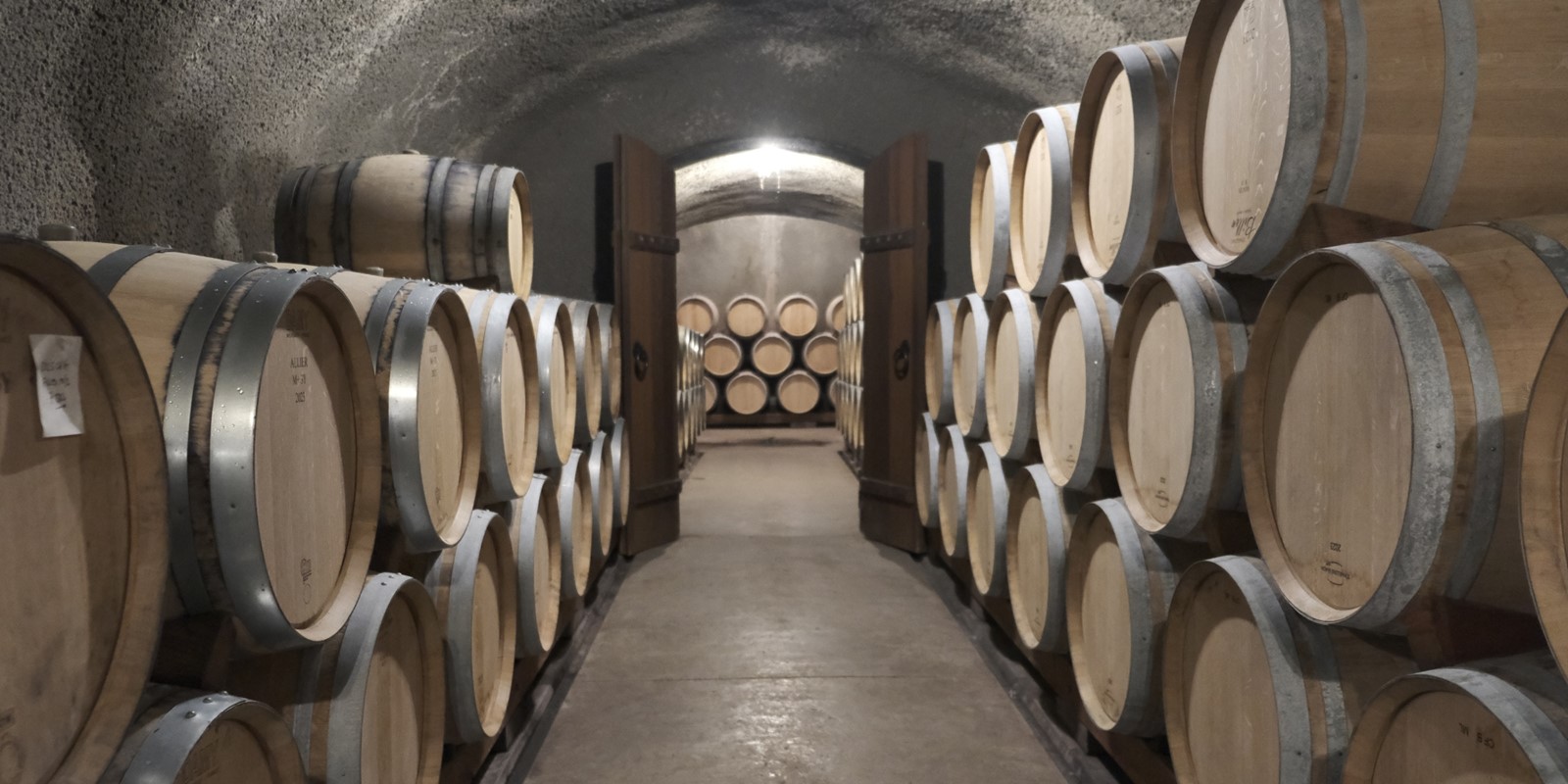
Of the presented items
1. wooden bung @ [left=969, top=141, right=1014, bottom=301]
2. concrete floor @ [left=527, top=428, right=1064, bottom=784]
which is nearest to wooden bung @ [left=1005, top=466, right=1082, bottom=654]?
concrete floor @ [left=527, top=428, right=1064, bottom=784]

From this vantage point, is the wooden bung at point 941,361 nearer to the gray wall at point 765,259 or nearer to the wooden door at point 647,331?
the wooden door at point 647,331

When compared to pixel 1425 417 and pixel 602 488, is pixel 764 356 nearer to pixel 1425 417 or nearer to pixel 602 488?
pixel 602 488

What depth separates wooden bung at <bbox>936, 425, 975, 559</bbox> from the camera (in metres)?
4.53

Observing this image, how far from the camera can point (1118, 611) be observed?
2605 millimetres

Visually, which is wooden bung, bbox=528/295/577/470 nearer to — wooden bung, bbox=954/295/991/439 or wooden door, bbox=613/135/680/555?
wooden door, bbox=613/135/680/555

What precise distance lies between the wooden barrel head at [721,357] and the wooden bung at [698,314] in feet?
1.07

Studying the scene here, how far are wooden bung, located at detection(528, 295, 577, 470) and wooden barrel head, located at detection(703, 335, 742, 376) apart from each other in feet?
32.9

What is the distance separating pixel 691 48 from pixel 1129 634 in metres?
4.86

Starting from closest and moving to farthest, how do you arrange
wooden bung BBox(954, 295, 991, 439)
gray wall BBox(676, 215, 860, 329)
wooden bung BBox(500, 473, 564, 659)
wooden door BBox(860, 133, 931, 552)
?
wooden bung BBox(500, 473, 564, 659)
wooden bung BBox(954, 295, 991, 439)
wooden door BBox(860, 133, 931, 552)
gray wall BBox(676, 215, 860, 329)

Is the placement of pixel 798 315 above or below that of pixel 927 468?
Answer: above

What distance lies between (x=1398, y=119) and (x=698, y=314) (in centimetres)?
1333

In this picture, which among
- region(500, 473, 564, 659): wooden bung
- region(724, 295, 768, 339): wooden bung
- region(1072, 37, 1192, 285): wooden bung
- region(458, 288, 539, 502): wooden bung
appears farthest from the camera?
region(724, 295, 768, 339): wooden bung

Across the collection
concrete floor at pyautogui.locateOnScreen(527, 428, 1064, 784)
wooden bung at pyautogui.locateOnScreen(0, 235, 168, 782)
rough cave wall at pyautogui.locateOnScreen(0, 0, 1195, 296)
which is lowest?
concrete floor at pyautogui.locateOnScreen(527, 428, 1064, 784)

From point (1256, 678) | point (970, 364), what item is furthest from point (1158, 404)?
point (970, 364)
